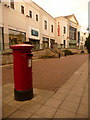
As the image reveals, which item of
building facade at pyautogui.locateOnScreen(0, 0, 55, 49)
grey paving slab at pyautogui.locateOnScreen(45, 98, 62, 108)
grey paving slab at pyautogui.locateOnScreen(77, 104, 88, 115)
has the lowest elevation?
grey paving slab at pyautogui.locateOnScreen(77, 104, 88, 115)

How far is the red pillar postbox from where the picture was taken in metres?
3.27

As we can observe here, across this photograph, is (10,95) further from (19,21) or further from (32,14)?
(32,14)

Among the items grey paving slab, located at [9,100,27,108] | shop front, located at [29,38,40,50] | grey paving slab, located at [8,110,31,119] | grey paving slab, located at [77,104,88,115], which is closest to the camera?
grey paving slab, located at [8,110,31,119]

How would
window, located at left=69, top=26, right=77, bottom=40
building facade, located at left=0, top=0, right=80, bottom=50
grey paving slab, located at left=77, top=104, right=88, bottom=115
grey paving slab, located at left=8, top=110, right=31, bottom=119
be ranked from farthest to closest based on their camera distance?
window, located at left=69, top=26, right=77, bottom=40 → building facade, located at left=0, top=0, right=80, bottom=50 → grey paving slab, located at left=77, top=104, right=88, bottom=115 → grey paving slab, located at left=8, top=110, right=31, bottom=119

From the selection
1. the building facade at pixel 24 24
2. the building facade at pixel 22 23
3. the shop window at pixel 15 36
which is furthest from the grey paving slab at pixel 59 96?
the shop window at pixel 15 36

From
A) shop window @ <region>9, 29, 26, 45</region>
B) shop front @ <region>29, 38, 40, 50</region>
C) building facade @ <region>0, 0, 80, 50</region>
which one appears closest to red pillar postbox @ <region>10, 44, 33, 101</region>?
building facade @ <region>0, 0, 80, 50</region>

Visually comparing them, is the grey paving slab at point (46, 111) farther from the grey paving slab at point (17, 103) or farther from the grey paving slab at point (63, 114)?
the grey paving slab at point (17, 103)

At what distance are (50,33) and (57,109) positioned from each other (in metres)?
29.9

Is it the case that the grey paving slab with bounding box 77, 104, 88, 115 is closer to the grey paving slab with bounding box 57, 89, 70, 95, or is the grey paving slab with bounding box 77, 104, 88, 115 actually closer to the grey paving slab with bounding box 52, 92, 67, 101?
the grey paving slab with bounding box 52, 92, 67, 101

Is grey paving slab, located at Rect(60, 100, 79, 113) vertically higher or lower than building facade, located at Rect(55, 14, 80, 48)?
lower

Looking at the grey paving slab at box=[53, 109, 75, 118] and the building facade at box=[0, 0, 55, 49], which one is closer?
the grey paving slab at box=[53, 109, 75, 118]

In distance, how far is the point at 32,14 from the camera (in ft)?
75.4

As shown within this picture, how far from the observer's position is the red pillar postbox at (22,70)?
3270 millimetres

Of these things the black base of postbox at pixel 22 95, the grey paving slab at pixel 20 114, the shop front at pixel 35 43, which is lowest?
the grey paving slab at pixel 20 114
